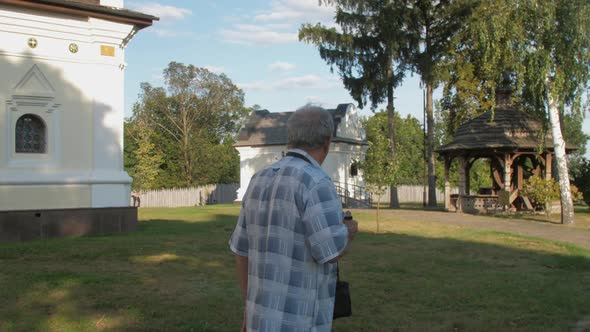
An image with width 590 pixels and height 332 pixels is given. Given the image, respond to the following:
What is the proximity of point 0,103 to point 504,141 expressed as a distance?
67.3 ft

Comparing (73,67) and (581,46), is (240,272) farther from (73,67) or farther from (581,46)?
(581,46)

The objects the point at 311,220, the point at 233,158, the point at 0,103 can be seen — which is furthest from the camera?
the point at 233,158

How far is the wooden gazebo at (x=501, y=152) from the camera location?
88.8 ft

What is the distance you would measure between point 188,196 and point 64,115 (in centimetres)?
3283

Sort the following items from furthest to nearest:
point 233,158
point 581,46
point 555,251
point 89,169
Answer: point 233,158, point 581,46, point 89,169, point 555,251

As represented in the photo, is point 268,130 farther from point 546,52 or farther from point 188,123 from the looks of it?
point 546,52

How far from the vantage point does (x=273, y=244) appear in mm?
3223

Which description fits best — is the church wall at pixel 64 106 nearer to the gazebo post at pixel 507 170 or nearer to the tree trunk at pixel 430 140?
the gazebo post at pixel 507 170

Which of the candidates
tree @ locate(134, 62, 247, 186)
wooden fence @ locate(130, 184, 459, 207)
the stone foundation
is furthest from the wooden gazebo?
tree @ locate(134, 62, 247, 186)

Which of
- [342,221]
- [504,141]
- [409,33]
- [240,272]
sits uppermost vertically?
[409,33]

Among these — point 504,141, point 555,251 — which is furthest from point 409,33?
point 555,251

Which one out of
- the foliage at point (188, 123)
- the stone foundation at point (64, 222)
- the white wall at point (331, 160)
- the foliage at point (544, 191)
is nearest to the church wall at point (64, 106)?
the stone foundation at point (64, 222)

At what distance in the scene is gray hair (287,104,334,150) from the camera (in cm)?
332

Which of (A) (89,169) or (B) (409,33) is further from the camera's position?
(B) (409,33)
